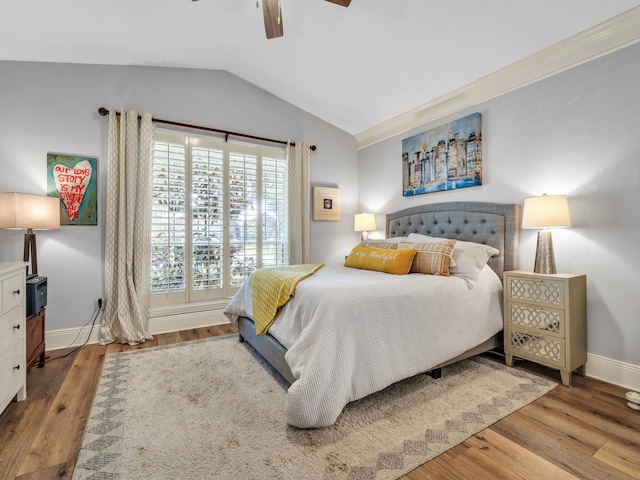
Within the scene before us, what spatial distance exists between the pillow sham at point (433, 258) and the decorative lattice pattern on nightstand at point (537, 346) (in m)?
0.73

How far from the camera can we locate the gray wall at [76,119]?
2.77m

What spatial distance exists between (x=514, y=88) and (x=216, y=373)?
3.48m

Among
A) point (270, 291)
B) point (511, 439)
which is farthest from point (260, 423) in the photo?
point (511, 439)

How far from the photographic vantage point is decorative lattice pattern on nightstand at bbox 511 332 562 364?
221 cm

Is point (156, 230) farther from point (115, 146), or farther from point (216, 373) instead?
point (216, 373)

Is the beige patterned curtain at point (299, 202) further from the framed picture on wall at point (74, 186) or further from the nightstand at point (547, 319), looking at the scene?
the nightstand at point (547, 319)

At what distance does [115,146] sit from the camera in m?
3.06

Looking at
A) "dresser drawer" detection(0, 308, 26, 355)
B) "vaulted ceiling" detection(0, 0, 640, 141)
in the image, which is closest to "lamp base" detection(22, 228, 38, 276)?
"dresser drawer" detection(0, 308, 26, 355)

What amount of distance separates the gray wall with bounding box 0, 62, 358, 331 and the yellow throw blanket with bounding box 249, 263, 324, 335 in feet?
5.76

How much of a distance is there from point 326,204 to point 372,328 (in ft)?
9.22

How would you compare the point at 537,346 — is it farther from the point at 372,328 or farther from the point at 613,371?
the point at 372,328

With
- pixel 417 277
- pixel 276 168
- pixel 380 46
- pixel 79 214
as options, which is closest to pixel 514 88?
pixel 380 46

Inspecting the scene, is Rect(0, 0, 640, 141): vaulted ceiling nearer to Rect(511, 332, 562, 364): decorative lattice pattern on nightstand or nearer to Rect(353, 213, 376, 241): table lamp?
Rect(353, 213, 376, 241): table lamp

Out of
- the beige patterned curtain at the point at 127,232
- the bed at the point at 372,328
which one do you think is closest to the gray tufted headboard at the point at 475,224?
→ the bed at the point at 372,328
